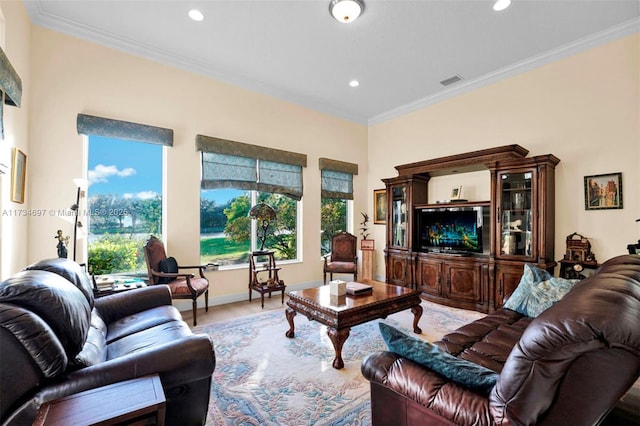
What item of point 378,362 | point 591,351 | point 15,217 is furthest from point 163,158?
point 591,351

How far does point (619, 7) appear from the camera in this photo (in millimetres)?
3018

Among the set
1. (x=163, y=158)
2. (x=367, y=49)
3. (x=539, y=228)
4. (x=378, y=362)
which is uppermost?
(x=367, y=49)

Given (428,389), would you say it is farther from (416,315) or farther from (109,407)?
(416,315)

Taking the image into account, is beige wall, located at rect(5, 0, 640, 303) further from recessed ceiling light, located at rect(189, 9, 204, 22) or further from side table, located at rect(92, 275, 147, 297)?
recessed ceiling light, located at rect(189, 9, 204, 22)

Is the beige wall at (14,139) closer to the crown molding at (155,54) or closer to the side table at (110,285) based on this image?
the crown molding at (155,54)

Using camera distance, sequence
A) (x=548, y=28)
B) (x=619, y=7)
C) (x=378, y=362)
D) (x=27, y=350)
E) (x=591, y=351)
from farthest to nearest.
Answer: (x=548, y=28), (x=619, y=7), (x=378, y=362), (x=27, y=350), (x=591, y=351)

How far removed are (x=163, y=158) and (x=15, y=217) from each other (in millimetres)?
1669

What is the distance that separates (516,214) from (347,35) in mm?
3184

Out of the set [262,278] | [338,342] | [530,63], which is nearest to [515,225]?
[530,63]

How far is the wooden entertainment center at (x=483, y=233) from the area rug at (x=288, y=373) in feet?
Answer: 2.18

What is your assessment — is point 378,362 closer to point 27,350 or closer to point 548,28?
point 27,350

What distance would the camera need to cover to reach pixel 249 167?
470 cm

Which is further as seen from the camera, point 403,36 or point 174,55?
point 174,55

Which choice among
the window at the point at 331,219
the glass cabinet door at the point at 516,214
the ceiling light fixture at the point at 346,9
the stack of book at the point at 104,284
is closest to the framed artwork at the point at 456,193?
the glass cabinet door at the point at 516,214
